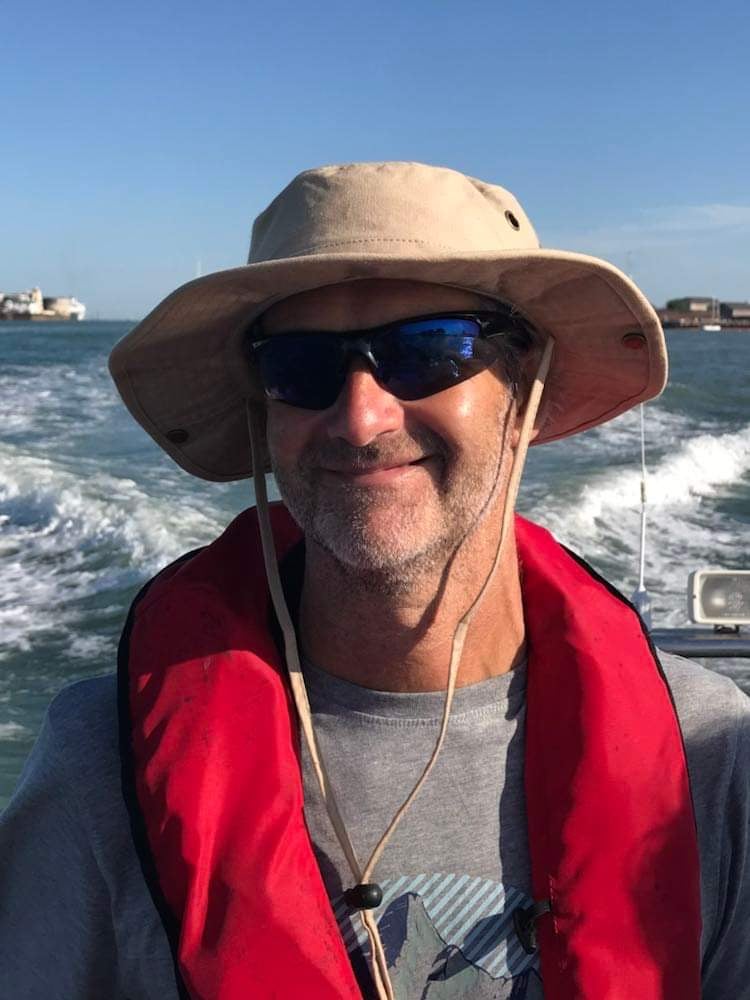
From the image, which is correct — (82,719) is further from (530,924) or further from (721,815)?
(721,815)

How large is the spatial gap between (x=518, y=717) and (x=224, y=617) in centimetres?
45

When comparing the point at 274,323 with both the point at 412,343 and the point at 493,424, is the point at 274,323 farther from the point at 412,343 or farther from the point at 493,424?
the point at 493,424

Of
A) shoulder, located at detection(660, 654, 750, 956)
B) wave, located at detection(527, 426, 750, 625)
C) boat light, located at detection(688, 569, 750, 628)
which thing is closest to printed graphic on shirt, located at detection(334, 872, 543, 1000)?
shoulder, located at detection(660, 654, 750, 956)

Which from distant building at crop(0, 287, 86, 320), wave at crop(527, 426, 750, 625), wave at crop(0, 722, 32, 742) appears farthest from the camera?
distant building at crop(0, 287, 86, 320)

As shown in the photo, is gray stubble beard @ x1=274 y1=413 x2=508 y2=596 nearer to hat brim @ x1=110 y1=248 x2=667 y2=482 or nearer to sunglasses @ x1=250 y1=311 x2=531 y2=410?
sunglasses @ x1=250 y1=311 x2=531 y2=410

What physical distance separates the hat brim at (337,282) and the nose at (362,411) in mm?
136

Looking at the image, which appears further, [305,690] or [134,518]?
[134,518]

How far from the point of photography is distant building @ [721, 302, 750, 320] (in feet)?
284

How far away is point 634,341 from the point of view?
1.62 m

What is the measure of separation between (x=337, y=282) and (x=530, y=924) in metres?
0.89

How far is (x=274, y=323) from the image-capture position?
1.52 metres

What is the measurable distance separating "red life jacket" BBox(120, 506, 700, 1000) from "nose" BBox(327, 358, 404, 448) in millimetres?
325

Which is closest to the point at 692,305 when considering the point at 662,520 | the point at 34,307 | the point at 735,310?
the point at 735,310

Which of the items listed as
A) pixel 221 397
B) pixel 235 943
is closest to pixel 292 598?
pixel 221 397
